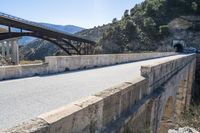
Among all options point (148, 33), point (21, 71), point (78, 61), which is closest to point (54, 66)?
point (21, 71)

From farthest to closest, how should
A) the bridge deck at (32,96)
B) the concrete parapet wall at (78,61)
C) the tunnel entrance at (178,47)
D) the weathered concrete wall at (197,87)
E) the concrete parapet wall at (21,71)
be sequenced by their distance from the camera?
the tunnel entrance at (178,47)
the weathered concrete wall at (197,87)
the concrete parapet wall at (78,61)
the concrete parapet wall at (21,71)
the bridge deck at (32,96)

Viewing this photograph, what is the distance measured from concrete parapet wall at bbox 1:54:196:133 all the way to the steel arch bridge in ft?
92.6

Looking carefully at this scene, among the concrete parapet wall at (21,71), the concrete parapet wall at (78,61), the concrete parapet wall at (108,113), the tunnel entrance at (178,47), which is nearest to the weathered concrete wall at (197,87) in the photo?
the tunnel entrance at (178,47)

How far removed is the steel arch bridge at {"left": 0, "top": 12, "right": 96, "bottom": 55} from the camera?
107ft

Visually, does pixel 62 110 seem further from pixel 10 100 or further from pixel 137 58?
pixel 137 58

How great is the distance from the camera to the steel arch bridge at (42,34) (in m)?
32.7

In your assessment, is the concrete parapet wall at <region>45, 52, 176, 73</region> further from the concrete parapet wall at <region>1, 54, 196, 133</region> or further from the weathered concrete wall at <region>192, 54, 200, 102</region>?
the weathered concrete wall at <region>192, 54, 200, 102</region>

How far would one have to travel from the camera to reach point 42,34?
40188 mm

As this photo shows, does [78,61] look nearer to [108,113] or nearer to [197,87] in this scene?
[108,113]

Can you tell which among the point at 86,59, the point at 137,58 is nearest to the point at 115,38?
the point at 137,58

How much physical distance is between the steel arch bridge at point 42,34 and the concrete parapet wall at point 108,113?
28.2 m

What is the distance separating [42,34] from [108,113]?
3735 cm

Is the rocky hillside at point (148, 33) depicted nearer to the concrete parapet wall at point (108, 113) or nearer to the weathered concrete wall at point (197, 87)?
the weathered concrete wall at point (197, 87)

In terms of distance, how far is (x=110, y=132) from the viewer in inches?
175
